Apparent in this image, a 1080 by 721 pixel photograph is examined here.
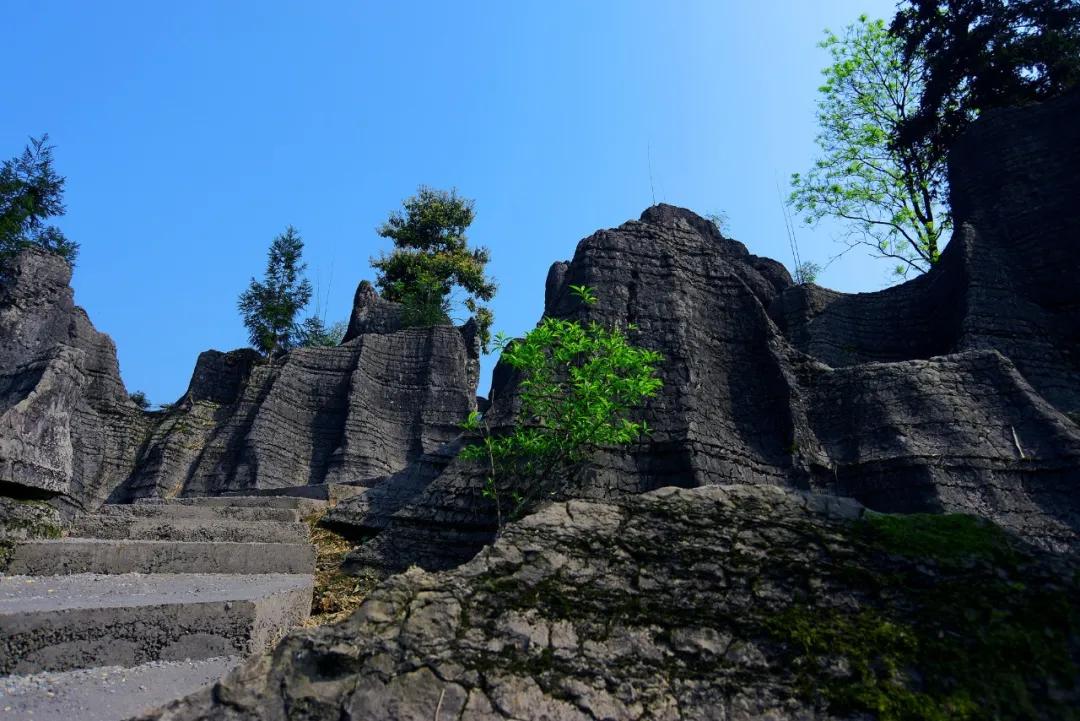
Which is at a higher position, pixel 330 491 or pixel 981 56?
pixel 981 56

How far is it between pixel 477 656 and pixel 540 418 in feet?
18.2

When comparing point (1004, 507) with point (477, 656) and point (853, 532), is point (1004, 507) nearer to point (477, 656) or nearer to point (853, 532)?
point (853, 532)

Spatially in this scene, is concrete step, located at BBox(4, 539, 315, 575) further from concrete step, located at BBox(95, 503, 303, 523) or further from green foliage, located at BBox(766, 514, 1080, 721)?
green foliage, located at BBox(766, 514, 1080, 721)

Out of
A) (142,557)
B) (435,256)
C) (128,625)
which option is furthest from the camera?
(435,256)

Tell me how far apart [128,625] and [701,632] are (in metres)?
3.02

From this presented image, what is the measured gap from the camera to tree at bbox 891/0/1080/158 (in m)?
18.7

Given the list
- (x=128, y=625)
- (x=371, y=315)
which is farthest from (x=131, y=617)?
(x=371, y=315)

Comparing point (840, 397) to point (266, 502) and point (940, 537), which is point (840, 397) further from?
point (266, 502)

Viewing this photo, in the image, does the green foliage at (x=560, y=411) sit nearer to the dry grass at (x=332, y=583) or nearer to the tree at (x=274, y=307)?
the dry grass at (x=332, y=583)

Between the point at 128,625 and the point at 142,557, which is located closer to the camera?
the point at 128,625

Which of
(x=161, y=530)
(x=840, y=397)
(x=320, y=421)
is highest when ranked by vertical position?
(x=320, y=421)

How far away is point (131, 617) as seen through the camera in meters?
3.70

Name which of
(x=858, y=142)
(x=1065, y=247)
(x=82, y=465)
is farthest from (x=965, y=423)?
(x=858, y=142)

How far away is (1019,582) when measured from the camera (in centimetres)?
240
